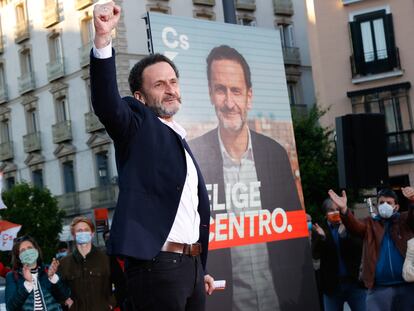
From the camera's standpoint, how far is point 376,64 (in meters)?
32.9

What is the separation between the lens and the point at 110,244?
4020 millimetres

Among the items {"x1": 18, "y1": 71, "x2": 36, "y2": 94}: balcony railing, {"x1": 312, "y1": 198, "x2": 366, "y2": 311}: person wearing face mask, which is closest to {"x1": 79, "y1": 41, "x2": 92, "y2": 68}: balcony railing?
{"x1": 18, "y1": 71, "x2": 36, "y2": 94}: balcony railing

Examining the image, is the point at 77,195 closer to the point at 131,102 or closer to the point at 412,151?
the point at 412,151

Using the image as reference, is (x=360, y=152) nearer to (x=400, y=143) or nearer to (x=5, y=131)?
(x=400, y=143)

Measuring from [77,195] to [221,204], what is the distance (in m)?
30.3

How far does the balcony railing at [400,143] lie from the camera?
32.4 metres

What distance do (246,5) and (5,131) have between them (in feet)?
45.5

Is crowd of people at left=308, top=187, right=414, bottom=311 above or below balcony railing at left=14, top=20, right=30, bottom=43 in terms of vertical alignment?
below

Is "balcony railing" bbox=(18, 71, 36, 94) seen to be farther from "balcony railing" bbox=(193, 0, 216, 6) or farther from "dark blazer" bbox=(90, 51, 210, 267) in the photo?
"dark blazer" bbox=(90, 51, 210, 267)

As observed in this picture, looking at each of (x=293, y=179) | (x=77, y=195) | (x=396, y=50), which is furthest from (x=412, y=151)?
(x=293, y=179)

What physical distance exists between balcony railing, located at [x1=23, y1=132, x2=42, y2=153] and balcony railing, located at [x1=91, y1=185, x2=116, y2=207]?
526 cm

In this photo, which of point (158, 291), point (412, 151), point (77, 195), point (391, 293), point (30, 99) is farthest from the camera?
point (30, 99)

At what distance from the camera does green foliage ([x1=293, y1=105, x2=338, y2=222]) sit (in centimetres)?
2917

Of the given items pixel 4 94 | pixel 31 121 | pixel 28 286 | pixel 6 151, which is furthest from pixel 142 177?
pixel 4 94
